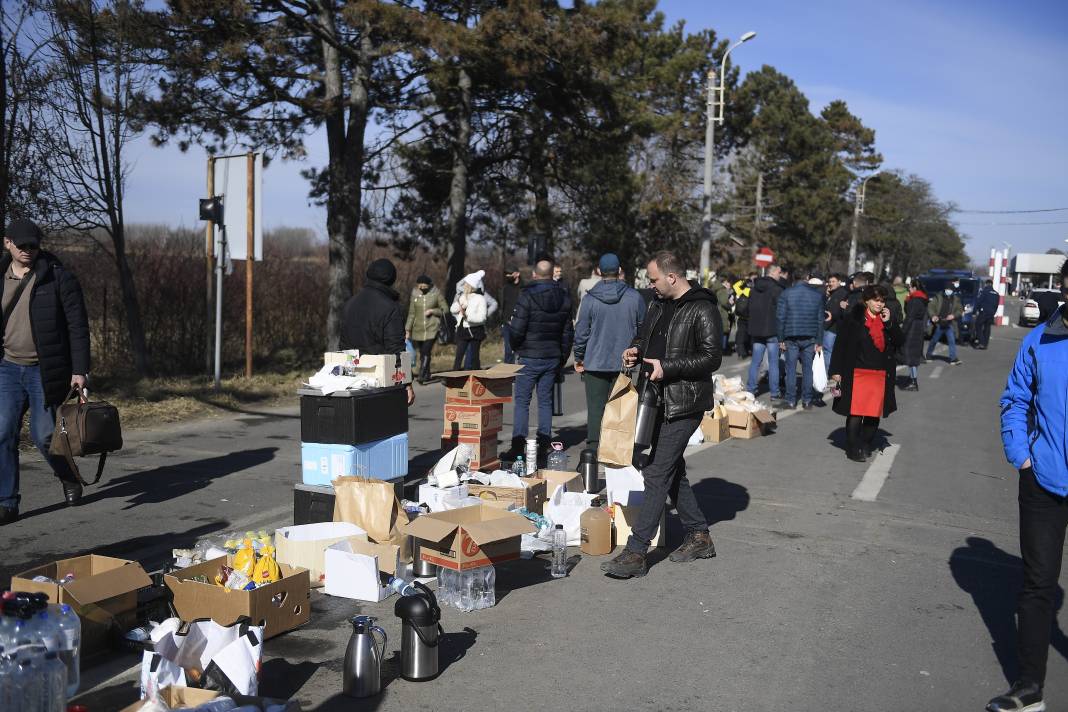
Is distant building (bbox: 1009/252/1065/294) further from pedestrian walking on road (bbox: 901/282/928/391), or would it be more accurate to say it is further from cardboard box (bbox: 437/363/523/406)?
cardboard box (bbox: 437/363/523/406)

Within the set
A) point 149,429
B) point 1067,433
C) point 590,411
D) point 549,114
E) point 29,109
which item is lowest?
point 149,429

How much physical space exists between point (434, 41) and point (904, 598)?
41.6 feet

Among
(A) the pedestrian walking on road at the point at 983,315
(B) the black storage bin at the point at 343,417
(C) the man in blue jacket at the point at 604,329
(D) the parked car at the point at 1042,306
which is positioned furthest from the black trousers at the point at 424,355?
(A) the pedestrian walking on road at the point at 983,315

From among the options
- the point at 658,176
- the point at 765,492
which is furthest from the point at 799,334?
the point at 658,176

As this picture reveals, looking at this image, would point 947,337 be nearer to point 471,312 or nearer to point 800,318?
point 800,318

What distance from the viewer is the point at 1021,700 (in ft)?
13.9

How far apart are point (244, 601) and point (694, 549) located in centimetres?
308

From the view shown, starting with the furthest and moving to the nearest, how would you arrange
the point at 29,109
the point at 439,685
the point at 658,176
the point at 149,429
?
the point at 658,176
the point at 29,109
the point at 149,429
the point at 439,685

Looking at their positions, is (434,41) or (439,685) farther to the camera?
(434,41)

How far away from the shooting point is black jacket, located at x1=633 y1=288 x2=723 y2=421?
19.5ft

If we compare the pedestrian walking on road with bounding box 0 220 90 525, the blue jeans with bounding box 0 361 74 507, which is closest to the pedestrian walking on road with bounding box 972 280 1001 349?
the pedestrian walking on road with bounding box 0 220 90 525

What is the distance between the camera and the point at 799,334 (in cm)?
1355

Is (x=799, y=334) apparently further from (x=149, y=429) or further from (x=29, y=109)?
(x=29, y=109)

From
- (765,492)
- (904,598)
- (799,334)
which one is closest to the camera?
(904,598)
